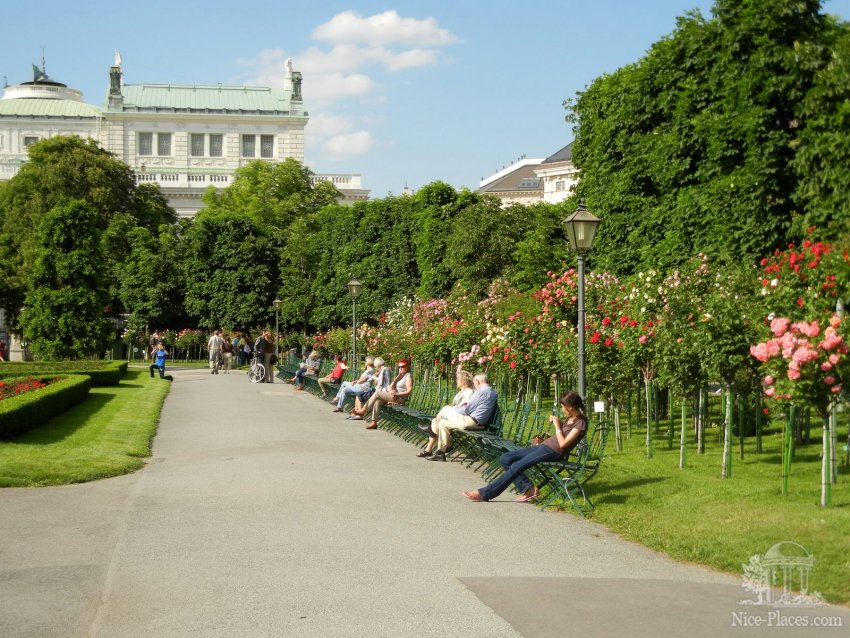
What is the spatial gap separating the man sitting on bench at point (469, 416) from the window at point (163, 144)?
88.4 metres

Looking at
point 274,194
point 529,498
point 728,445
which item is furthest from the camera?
point 274,194

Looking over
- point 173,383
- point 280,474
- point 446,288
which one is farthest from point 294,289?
point 280,474

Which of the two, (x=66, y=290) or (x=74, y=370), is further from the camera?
(x=66, y=290)

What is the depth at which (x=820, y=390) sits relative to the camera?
10.3m

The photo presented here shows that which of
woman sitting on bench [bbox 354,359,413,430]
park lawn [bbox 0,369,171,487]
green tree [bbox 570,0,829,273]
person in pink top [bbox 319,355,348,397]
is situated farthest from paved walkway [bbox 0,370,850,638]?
person in pink top [bbox 319,355,348,397]

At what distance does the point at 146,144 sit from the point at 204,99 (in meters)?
6.83

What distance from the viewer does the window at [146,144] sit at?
98.6 meters

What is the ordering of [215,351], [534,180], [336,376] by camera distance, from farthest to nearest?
[534,180], [215,351], [336,376]

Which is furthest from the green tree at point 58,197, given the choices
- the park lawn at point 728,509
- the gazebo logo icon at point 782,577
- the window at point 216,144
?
the gazebo logo icon at point 782,577

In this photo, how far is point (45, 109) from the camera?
10069cm

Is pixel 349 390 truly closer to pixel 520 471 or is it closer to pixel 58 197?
pixel 520 471

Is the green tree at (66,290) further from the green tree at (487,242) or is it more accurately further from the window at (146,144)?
the window at (146,144)

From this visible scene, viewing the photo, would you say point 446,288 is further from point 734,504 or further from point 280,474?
point 734,504
